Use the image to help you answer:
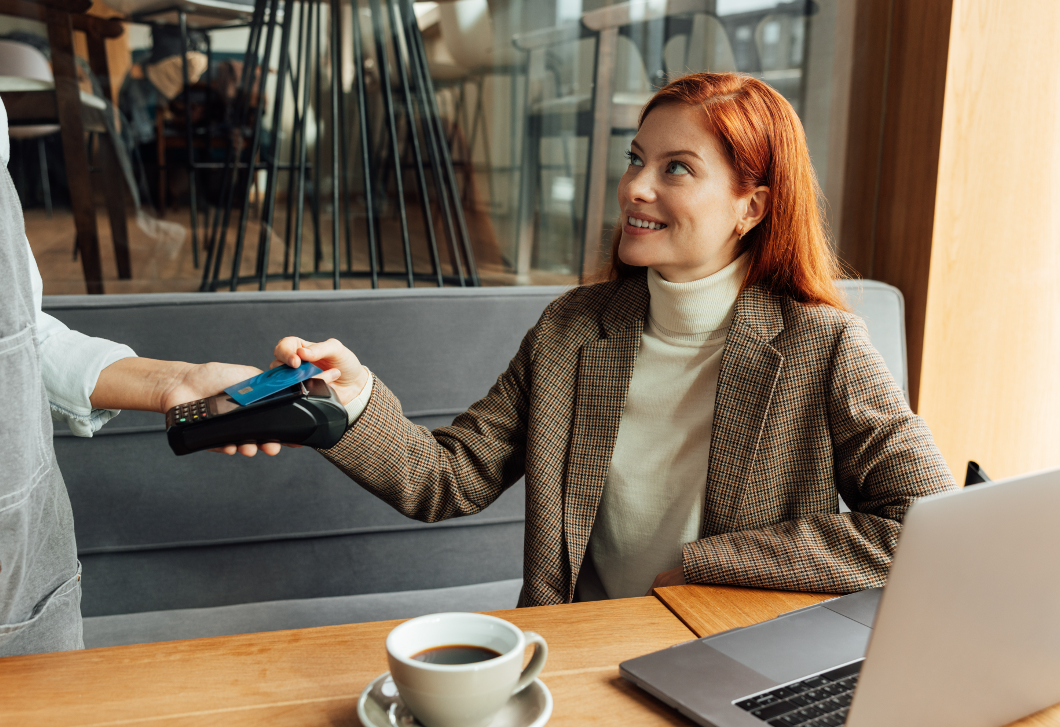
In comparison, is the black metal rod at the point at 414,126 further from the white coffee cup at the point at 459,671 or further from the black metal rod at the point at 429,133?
the white coffee cup at the point at 459,671

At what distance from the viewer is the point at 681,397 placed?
106 cm

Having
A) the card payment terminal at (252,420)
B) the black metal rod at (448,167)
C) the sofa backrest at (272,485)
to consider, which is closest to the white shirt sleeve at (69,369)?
the card payment terminal at (252,420)

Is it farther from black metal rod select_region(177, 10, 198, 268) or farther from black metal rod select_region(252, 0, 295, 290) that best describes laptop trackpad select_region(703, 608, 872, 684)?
black metal rod select_region(177, 10, 198, 268)

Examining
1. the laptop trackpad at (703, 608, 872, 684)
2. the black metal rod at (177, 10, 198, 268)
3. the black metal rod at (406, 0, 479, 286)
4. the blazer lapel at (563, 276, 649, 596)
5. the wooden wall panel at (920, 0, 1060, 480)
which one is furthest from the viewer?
the black metal rod at (406, 0, 479, 286)

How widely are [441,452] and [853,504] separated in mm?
493

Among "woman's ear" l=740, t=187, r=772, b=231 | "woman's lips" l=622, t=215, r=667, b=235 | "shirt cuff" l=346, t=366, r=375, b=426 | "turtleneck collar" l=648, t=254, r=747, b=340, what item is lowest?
"shirt cuff" l=346, t=366, r=375, b=426

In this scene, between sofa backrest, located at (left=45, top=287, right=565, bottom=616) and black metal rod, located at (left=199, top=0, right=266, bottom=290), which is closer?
sofa backrest, located at (left=45, top=287, right=565, bottom=616)

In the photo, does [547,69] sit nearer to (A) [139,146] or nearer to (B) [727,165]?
(A) [139,146]

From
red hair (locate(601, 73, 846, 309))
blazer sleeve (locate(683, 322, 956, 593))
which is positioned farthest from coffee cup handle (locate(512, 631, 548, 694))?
red hair (locate(601, 73, 846, 309))

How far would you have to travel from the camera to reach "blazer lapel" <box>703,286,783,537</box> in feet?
3.17

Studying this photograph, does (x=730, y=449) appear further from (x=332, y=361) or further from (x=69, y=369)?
(x=69, y=369)

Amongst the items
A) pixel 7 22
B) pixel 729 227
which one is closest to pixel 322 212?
pixel 7 22

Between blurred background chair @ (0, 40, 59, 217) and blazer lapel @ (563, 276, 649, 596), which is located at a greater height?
blurred background chair @ (0, 40, 59, 217)

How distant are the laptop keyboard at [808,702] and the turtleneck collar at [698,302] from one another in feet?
1.71
